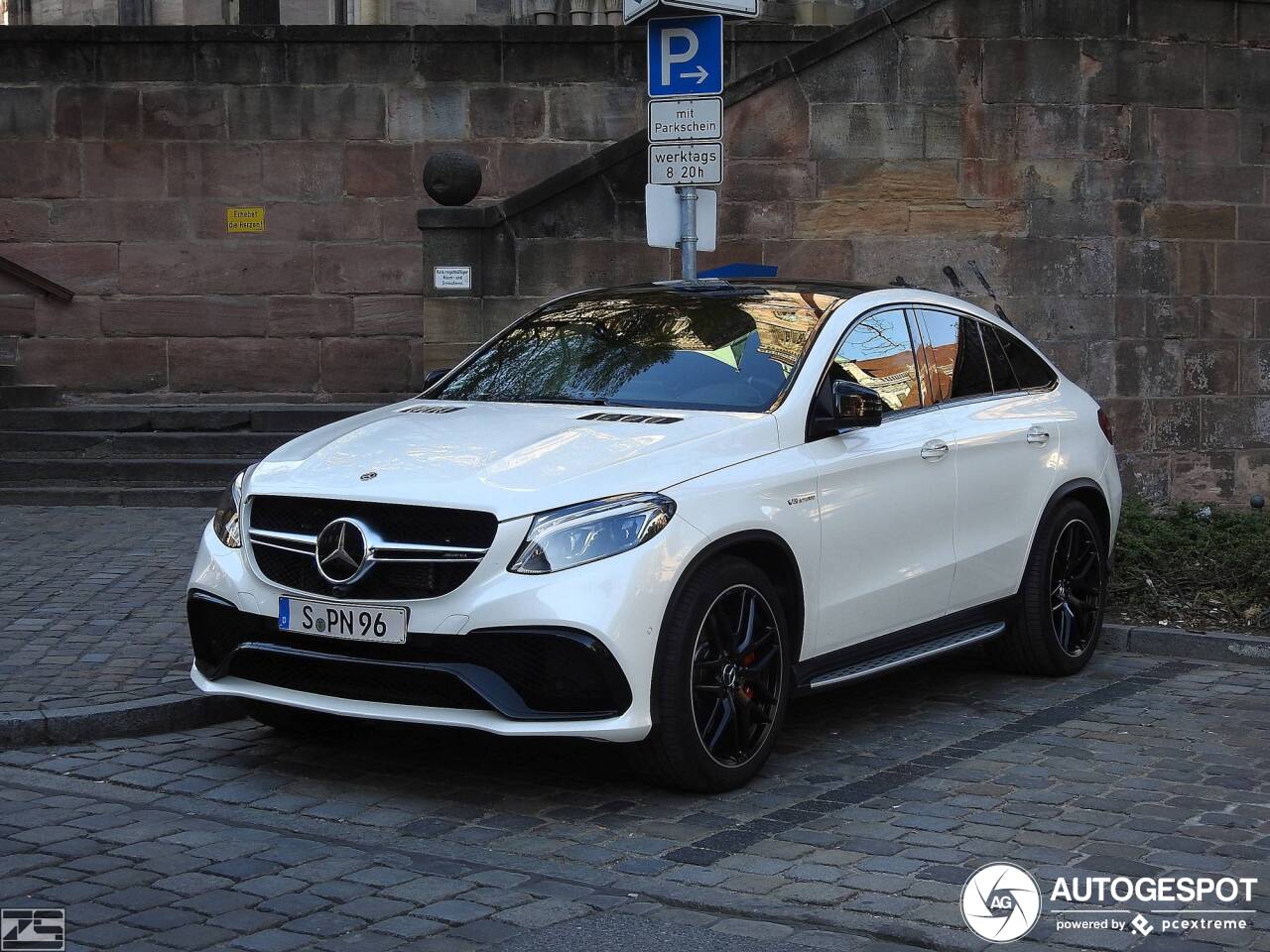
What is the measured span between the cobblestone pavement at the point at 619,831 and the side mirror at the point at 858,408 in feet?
3.98

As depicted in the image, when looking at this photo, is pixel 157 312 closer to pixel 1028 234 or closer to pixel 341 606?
pixel 1028 234

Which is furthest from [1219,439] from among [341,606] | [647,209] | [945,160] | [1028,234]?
[341,606]

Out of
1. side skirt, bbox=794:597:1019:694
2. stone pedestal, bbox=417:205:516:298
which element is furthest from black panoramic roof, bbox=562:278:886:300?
stone pedestal, bbox=417:205:516:298

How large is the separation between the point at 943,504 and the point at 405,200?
10065 mm

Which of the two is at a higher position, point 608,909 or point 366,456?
point 366,456

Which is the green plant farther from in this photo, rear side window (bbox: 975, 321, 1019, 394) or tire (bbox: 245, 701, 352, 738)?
tire (bbox: 245, 701, 352, 738)

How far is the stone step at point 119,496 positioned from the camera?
1227 cm

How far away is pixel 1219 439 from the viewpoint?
1442cm

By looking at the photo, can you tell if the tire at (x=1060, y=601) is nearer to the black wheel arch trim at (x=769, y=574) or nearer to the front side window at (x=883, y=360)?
the front side window at (x=883, y=360)

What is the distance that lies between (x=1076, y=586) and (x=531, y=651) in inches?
133

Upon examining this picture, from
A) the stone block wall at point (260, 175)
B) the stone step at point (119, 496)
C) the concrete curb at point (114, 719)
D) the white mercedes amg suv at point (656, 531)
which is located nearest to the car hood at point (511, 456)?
the white mercedes amg suv at point (656, 531)

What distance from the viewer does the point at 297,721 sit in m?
6.43

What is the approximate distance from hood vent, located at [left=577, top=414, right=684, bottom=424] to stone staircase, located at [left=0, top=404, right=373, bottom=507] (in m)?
6.73

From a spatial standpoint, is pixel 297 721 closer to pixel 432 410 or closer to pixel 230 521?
pixel 230 521
